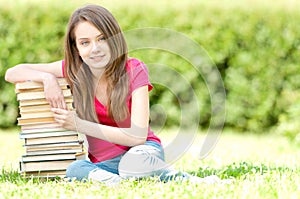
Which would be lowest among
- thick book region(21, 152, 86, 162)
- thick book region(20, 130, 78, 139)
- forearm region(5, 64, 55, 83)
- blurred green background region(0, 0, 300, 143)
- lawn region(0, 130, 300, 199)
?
lawn region(0, 130, 300, 199)

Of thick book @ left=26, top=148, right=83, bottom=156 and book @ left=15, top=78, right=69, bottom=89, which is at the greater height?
book @ left=15, top=78, right=69, bottom=89

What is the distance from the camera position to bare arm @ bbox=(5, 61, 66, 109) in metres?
4.80

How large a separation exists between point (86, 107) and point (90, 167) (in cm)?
48

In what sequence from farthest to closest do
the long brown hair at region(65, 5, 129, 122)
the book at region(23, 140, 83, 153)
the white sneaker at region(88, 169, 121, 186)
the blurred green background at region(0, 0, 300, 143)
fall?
the blurred green background at region(0, 0, 300, 143), the book at region(23, 140, 83, 153), the long brown hair at region(65, 5, 129, 122), the white sneaker at region(88, 169, 121, 186)

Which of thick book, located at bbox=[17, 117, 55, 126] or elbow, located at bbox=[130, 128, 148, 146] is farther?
thick book, located at bbox=[17, 117, 55, 126]

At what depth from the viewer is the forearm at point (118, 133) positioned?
460cm

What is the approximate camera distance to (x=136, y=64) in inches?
189

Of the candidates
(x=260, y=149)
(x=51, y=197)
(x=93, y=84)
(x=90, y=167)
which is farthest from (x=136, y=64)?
(x=260, y=149)

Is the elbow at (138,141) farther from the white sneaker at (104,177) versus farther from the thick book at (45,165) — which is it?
the thick book at (45,165)

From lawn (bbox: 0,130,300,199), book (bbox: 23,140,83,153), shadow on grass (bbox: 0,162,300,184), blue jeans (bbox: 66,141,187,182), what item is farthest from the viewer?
book (bbox: 23,140,83,153)

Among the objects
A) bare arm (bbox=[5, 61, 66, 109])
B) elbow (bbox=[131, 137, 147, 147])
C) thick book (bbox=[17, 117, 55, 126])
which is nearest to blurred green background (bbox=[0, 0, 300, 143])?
bare arm (bbox=[5, 61, 66, 109])

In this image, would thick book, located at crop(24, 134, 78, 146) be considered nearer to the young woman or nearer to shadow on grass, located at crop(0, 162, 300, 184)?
the young woman

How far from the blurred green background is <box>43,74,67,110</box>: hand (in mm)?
4446

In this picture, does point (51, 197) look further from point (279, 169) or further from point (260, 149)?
point (260, 149)
